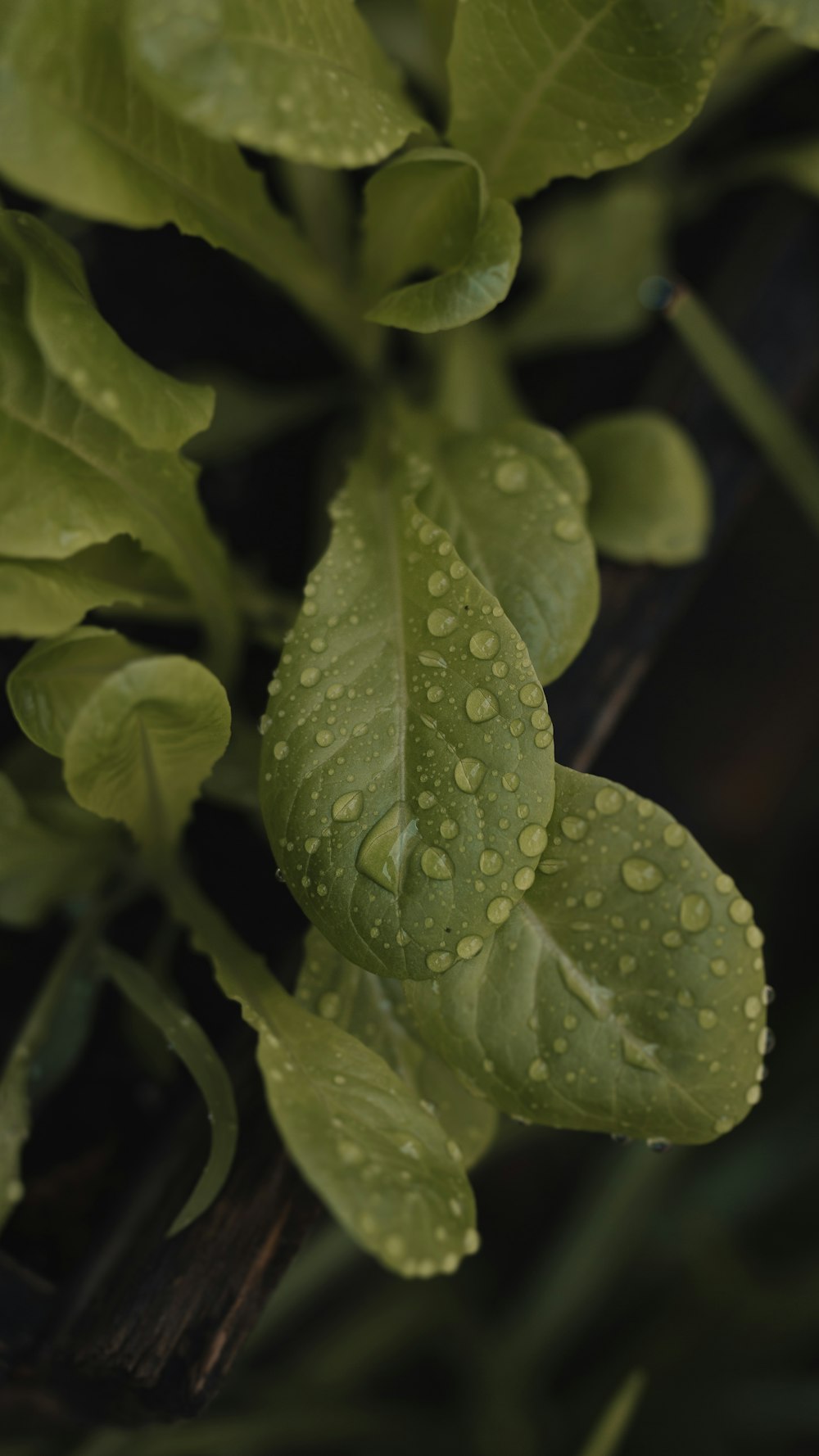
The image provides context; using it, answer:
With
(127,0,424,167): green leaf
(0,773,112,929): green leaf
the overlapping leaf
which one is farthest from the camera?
(0,773,112,929): green leaf

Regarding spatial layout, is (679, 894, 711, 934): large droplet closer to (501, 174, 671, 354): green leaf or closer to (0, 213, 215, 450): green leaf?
(0, 213, 215, 450): green leaf

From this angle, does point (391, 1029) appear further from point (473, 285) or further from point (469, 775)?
point (473, 285)

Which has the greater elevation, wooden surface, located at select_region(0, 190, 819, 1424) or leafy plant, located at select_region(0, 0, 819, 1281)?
leafy plant, located at select_region(0, 0, 819, 1281)

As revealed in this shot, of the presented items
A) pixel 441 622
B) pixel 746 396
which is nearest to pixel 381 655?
pixel 441 622

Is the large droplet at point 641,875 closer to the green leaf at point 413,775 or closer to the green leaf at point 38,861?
the green leaf at point 413,775

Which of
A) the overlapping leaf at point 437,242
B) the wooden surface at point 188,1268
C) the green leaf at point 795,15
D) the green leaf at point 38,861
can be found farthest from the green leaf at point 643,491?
the green leaf at point 38,861

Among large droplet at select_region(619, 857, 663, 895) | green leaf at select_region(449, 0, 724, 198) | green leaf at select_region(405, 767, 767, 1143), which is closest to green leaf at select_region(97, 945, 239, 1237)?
green leaf at select_region(405, 767, 767, 1143)

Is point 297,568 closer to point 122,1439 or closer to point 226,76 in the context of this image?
point 226,76
